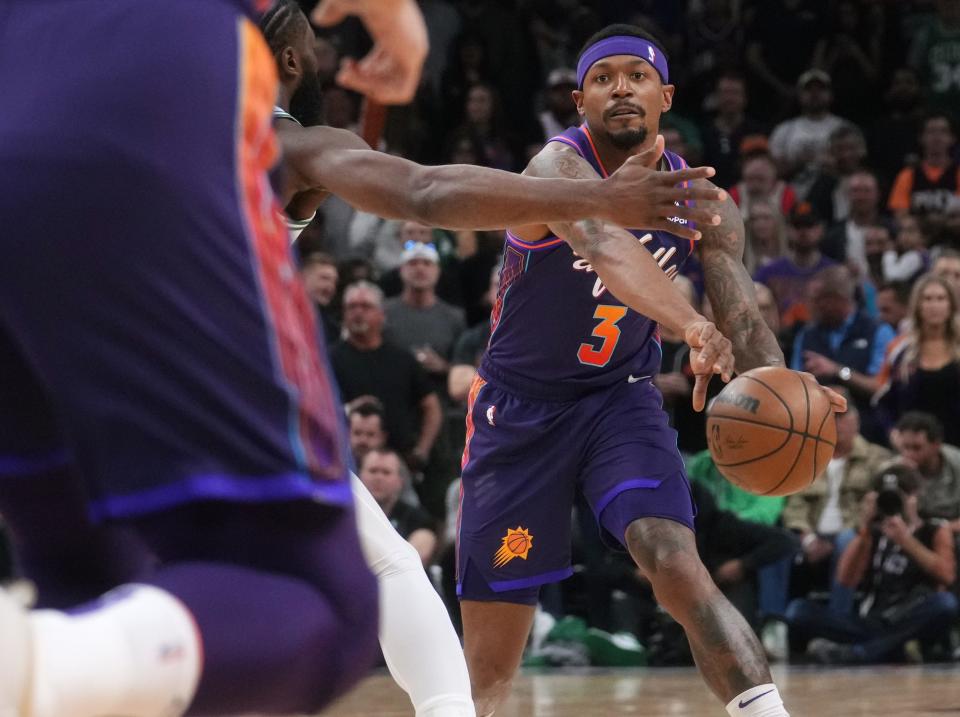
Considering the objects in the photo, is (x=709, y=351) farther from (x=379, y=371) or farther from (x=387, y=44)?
(x=379, y=371)

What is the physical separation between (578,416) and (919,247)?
779cm

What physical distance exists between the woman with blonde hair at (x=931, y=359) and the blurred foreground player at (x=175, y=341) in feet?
28.1

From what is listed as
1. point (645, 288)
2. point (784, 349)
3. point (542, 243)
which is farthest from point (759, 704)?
point (784, 349)

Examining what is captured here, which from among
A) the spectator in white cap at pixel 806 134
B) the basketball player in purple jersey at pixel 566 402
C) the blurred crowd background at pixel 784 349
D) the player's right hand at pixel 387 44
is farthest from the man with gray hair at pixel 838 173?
the player's right hand at pixel 387 44

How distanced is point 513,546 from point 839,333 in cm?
603

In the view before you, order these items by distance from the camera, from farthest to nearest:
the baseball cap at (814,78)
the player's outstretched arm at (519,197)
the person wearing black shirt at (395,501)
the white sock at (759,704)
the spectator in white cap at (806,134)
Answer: the baseball cap at (814,78) < the spectator in white cap at (806,134) < the person wearing black shirt at (395,501) < the white sock at (759,704) < the player's outstretched arm at (519,197)

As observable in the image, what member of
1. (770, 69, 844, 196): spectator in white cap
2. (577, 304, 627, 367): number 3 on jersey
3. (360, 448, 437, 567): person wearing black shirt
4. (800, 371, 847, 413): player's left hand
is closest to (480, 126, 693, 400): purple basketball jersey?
(577, 304, 627, 367): number 3 on jersey

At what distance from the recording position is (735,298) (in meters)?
5.04

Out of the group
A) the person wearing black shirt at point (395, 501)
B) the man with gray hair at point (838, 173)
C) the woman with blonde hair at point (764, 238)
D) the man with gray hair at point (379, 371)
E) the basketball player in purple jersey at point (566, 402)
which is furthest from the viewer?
the man with gray hair at point (838, 173)

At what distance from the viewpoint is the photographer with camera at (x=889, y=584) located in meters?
9.57

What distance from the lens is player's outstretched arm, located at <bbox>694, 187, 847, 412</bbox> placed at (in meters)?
4.95

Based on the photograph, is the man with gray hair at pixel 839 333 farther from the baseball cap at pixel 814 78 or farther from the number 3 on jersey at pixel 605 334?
the number 3 on jersey at pixel 605 334

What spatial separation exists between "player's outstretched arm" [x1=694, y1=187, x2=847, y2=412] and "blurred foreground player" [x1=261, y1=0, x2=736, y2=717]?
22.7 inches

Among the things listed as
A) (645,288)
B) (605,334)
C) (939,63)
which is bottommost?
(605,334)
